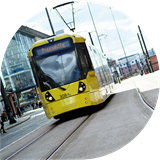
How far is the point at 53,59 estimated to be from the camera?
1080 centimetres

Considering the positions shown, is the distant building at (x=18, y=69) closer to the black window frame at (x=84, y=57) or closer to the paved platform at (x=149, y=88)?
the paved platform at (x=149, y=88)

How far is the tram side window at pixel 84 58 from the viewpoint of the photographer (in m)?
11.0

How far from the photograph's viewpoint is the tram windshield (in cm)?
1068

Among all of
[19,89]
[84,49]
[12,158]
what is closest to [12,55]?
[19,89]

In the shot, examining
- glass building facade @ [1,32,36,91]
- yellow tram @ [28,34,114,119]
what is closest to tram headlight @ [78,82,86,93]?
yellow tram @ [28,34,114,119]

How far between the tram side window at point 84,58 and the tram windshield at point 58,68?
0.92 ft

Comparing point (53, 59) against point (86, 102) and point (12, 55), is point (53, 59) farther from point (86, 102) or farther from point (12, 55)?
point (12, 55)

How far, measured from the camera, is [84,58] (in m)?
11.3

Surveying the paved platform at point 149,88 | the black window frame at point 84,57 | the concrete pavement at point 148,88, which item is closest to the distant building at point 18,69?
the concrete pavement at point 148,88

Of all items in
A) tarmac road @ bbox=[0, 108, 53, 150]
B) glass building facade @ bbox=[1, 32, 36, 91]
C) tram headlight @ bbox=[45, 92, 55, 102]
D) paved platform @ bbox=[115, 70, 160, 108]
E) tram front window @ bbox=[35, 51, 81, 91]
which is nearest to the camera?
paved platform @ bbox=[115, 70, 160, 108]

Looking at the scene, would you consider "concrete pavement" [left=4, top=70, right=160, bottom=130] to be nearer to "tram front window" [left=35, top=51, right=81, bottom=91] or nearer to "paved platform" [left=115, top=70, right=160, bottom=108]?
"paved platform" [left=115, top=70, right=160, bottom=108]

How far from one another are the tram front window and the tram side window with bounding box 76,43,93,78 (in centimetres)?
28

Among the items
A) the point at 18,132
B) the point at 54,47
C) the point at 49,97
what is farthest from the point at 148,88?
the point at 18,132

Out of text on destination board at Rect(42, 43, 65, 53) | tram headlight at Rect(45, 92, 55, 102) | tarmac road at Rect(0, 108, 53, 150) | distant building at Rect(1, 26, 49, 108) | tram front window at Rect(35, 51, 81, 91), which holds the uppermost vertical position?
distant building at Rect(1, 26, 49, 108)
